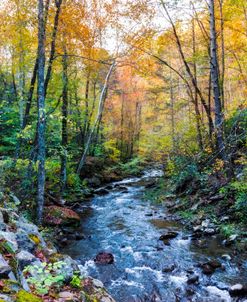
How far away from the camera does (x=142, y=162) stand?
2697 centimetres

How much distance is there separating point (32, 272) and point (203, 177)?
9863mm

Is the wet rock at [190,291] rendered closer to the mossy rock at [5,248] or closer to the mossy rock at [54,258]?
the mossy rock at [54,258]

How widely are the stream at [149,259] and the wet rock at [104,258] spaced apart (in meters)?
0.14

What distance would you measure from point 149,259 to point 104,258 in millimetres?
1240

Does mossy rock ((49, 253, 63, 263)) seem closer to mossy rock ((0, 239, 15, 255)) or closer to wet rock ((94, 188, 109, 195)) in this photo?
mossy rock ((0, 239, 15, 255))

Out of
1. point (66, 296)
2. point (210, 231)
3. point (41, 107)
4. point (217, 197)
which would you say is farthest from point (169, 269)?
point (41, 107)

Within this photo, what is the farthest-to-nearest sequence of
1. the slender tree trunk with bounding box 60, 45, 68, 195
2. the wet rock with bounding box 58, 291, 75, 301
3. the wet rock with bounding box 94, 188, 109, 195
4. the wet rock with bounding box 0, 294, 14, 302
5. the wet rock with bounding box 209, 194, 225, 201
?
the wet rock with bounding box 94, 188, 109, 195, the slender tree trunk with bounding box 60, 45, 68, 195, the wet rock with bounding box 209, 194, 225, 201, the wet rock with bounding box 58, 291, 75, 301, the wet rock with bounding box 0, 294, 14, 302

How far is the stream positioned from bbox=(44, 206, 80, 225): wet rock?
54cm

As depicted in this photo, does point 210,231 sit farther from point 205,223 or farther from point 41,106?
point 41,106

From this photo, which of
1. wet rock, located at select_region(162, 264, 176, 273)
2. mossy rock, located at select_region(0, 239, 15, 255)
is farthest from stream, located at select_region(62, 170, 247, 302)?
mossy rock, located at select_region(0, 239, 15, 255)

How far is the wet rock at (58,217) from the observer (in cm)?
986

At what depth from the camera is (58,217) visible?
10.2m

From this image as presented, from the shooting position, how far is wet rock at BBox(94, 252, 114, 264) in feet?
24.3

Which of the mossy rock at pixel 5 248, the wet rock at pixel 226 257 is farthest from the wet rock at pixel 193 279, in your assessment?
the mossy rock at pixel 5 248
